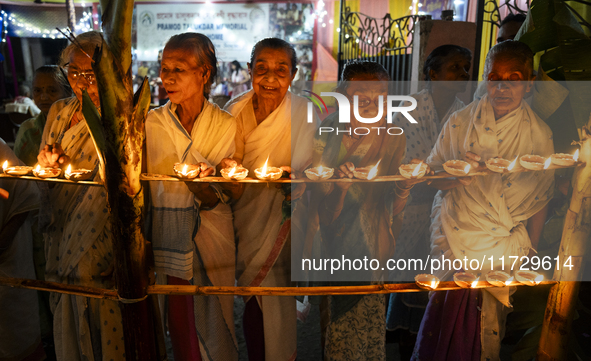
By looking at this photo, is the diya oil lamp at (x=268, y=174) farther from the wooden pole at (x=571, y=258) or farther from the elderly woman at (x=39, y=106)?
the elderly woman at (x=39, y=106)

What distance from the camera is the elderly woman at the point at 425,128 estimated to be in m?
2.54

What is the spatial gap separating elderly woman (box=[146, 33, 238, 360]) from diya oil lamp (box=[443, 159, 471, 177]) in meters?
0.94

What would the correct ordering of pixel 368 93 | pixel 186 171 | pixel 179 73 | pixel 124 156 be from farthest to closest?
pixel 368 93 < pixel 179 73 < pixel 186 171 < pixel 124 156

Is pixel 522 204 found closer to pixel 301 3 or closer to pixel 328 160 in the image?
pixel 328 160

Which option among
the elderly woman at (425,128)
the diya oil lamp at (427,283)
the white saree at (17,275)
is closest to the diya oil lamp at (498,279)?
the diya oil lamp at (427,283)

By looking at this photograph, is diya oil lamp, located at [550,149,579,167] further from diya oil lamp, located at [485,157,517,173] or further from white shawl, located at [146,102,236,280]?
white shawl, located at [146,102,236,280]

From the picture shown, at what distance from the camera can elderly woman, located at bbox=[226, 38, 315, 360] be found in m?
1.85

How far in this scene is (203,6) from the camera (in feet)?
31.3

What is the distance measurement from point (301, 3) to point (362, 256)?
907 cm

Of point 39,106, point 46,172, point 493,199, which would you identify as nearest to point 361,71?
point 493,199

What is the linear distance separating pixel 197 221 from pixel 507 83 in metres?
1.58

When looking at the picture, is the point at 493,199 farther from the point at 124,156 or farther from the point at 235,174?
the point at 124,156

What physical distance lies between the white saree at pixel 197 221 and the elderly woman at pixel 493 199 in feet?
3.45

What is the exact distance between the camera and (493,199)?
1767 millimetres
